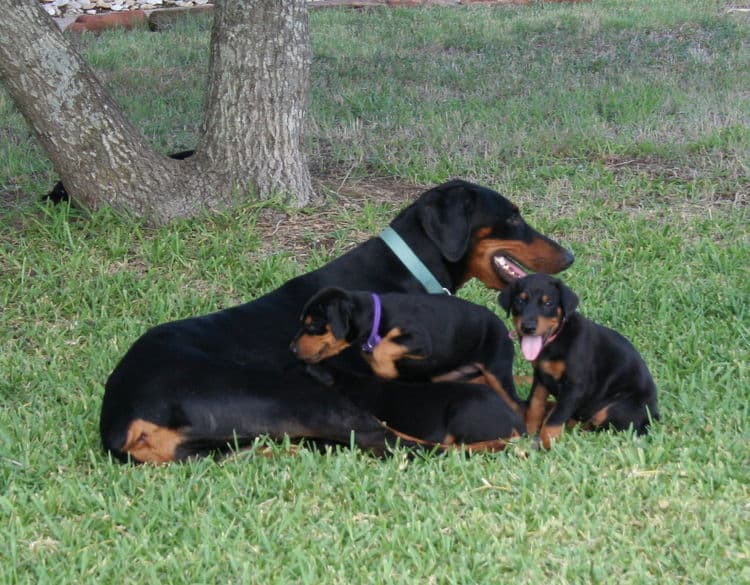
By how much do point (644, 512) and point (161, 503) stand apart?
1.76 meters

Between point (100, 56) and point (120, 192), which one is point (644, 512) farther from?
point (100, 56)

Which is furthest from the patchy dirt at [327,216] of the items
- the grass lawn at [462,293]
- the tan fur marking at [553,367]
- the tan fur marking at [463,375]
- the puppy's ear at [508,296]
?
the tan fur marking at [553,367]

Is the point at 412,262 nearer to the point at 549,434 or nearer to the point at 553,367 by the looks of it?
the point at 553,367

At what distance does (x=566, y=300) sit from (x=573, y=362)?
261mm

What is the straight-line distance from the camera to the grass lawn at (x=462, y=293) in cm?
379

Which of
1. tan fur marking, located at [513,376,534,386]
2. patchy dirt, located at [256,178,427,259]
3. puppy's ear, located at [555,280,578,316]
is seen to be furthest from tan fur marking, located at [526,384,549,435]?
patchy dirt, located at [256,178,427,259]

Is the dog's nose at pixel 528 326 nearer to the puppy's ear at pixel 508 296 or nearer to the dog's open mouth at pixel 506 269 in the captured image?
the puppy's ear at pixel 508 296

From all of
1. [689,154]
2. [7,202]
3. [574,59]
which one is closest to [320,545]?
[7,202]

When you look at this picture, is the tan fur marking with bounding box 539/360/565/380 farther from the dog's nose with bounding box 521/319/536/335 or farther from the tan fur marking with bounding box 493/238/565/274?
the tan fur marking with bounding box 493/238/565/274

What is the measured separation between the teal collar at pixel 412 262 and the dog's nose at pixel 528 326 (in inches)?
26.2

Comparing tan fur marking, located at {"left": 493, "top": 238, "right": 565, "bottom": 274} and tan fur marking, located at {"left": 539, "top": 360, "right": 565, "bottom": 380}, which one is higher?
tan fur marking, located at {"left": 493, "top": 238, "right": 565, "bottom": 274}

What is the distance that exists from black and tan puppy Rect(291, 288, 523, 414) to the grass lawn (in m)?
0.47

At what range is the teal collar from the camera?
5.18 metres

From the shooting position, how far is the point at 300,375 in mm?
4648
